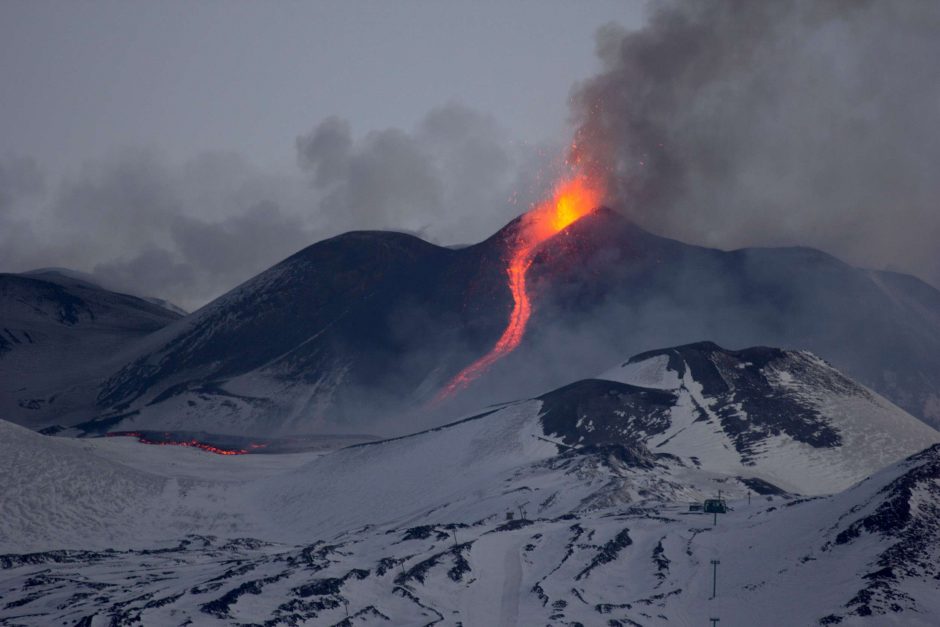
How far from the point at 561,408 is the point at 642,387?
1510cm

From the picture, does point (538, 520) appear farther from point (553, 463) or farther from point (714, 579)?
point (553, 463)

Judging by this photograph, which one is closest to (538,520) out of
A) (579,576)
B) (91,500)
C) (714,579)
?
(579,576)

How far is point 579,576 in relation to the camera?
9981cm

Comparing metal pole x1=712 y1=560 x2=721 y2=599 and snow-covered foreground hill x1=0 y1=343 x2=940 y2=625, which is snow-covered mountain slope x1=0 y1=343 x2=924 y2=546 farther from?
metal pole x1=712 y1=560 x2=721 y2=599

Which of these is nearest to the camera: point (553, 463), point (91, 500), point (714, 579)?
point (714, 579)

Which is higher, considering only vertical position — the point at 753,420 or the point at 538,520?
the point at 753,420

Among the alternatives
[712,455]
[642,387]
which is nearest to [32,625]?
[712,455]

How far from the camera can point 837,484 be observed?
159 meters

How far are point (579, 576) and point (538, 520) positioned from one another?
21065 mm

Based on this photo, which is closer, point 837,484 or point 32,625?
point 32,625

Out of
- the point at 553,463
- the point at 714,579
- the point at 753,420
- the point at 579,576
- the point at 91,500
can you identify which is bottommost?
the point at 714,579

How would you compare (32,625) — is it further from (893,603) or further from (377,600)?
(893,603)

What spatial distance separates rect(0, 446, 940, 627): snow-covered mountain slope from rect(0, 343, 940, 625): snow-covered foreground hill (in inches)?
9.8

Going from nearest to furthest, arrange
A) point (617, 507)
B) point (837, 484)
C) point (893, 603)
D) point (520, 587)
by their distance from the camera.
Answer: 1. point (893, 603)
2. point (520, 587)
3. point (617, 507)
4. point (837, 484)
